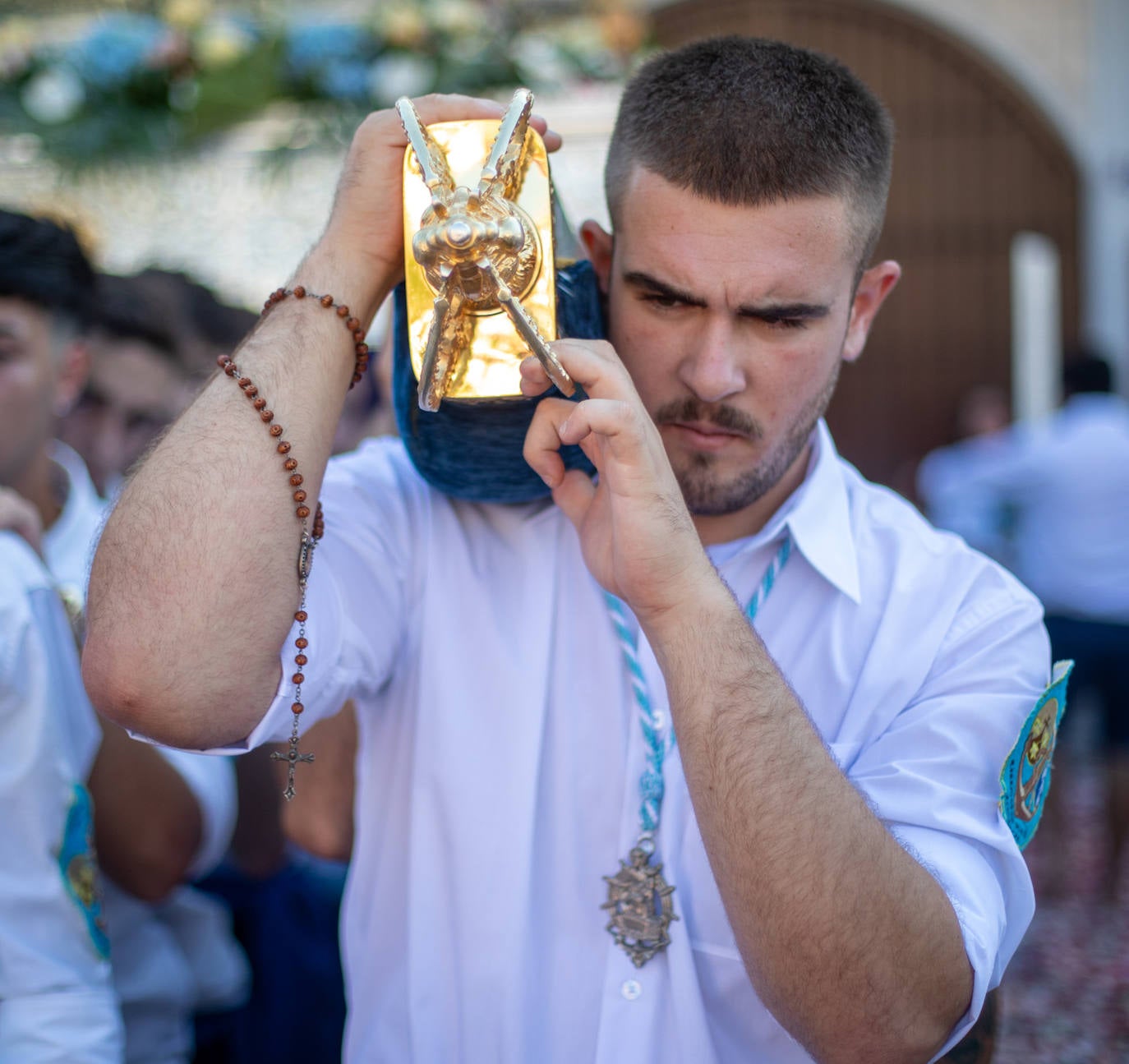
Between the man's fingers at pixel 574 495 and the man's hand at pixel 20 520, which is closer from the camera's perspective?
the man's fingers at pixel 574 495

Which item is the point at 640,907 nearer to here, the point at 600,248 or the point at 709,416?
the point at 709,416

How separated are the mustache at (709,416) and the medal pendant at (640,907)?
56 cm

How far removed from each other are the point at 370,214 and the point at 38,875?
102 cm

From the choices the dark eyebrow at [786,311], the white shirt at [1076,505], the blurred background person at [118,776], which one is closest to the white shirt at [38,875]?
the blurred background person at [118,776]

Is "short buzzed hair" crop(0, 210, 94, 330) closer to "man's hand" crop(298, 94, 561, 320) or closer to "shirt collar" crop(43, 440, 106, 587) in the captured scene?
"shirt collar" crop(43, 440, 106, 587)

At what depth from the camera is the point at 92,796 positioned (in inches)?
80.4

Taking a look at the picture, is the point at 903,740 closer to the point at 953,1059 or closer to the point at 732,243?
the point at 953,1059

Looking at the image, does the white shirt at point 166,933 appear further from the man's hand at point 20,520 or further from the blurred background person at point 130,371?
the blurred background person at point 130,371

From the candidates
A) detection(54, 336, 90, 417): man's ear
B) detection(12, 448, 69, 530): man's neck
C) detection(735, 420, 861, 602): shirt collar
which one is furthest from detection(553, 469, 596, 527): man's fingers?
detection(54, 336, 90, 417): man's ear

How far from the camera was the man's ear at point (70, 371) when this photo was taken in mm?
2451

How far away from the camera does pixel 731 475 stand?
5.41ft

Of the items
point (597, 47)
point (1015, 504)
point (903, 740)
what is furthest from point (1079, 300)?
point (903, 740)

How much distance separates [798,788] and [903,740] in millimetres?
252

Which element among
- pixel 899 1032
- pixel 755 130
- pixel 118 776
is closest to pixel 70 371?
pixel 118 776
